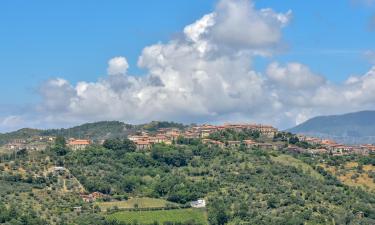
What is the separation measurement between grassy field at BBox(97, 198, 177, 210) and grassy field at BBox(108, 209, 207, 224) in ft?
10.5

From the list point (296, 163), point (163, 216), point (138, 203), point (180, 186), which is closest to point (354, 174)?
point (296, 163)

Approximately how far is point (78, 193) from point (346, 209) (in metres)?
40.4

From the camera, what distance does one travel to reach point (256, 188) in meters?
129

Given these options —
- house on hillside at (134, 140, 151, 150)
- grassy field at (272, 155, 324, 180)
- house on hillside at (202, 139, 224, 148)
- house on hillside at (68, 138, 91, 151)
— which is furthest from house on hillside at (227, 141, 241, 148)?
house on hillside at (68, 138, 91, 151)

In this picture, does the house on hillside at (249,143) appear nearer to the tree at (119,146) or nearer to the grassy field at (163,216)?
the tree at (119,146)

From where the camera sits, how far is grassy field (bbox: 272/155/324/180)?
142 m

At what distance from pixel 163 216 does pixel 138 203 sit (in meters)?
7.14

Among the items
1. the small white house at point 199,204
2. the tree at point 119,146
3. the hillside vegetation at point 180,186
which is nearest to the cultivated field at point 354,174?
the hillside vegetation at point 180,186

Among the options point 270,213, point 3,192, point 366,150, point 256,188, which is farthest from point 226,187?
point 366,150

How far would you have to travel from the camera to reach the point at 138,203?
4766 inches

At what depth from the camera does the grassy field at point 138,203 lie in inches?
4690

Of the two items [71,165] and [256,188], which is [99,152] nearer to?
[71,165]

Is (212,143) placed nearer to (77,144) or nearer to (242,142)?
(242,142)

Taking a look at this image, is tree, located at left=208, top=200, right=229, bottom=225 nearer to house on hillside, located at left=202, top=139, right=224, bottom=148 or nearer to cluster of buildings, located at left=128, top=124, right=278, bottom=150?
house on hillside, located at left=202, top=139, right=224, bottom=148
